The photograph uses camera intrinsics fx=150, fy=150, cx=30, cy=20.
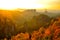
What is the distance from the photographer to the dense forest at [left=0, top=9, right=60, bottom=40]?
4.62 meters

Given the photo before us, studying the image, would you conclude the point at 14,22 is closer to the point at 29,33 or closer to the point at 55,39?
the point at 29,33

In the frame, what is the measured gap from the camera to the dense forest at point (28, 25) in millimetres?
4617

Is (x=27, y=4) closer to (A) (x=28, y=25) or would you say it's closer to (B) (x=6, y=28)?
(A) (x=28, y=25)

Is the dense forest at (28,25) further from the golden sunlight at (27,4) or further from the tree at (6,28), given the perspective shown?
the golden sunlight at (27,4)

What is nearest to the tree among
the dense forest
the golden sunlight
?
the dense forest

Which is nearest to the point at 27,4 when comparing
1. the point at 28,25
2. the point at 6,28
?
the point at 28,25

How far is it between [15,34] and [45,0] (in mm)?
1437

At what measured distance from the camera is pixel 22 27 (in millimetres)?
4688

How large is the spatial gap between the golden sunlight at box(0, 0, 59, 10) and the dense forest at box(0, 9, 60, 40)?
0.52ft

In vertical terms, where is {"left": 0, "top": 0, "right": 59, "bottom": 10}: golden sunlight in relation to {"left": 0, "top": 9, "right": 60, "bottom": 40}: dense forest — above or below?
above

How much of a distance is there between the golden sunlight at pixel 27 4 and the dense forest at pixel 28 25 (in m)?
0.16

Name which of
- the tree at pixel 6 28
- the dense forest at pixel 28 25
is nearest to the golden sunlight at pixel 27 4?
the dense forest at pixel 28 25

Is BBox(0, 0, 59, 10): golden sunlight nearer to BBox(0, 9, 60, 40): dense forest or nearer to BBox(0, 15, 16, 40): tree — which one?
BBox(0, 9, 60, 40): dense forest

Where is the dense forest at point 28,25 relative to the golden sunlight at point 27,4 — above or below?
below
